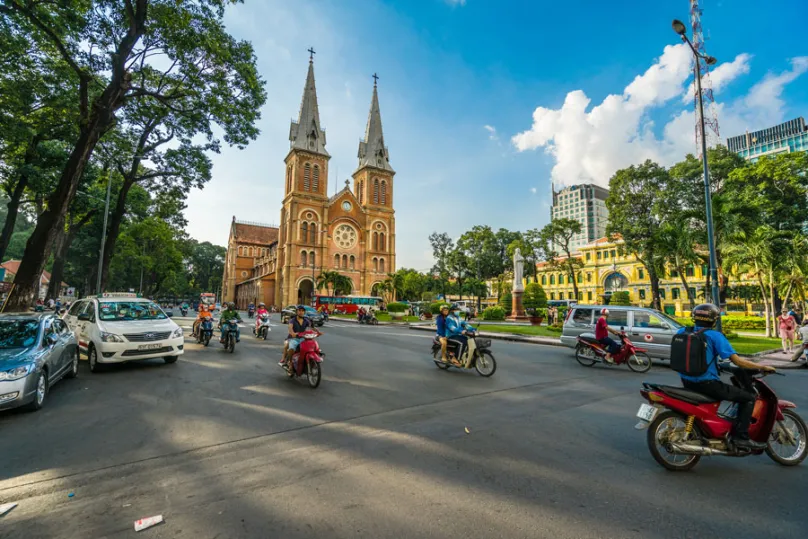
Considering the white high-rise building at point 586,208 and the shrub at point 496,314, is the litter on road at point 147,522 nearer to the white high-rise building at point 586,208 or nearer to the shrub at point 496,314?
the shrub at point 496,314

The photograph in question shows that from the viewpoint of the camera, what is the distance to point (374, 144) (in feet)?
201

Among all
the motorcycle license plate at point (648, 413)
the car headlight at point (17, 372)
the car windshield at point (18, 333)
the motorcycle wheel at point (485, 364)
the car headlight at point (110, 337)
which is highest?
the car windshield at point (18, 333)

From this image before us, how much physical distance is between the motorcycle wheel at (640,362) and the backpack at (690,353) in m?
6.20

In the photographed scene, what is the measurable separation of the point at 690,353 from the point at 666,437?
2.87 ft

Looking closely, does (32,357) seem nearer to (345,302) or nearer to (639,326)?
(639,326)

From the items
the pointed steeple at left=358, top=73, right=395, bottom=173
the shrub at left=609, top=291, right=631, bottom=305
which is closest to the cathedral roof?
the pointed steeple at left=358, top=73, right=395, bottom=173

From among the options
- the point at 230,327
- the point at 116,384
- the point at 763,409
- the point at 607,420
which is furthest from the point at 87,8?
the point at 763,409

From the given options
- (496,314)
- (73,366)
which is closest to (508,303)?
(496,314)

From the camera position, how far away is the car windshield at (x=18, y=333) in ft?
18.8

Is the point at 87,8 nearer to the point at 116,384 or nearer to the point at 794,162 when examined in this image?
the point at 116,384

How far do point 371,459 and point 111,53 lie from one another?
48.2ft

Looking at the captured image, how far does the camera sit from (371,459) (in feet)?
12.7

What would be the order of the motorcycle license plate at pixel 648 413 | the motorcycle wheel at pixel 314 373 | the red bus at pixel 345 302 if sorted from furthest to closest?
the red bus at pixel 345 302 < the motorcycle wheel at pixel 314 373 < the motorcycle license plate at pixel 648 413

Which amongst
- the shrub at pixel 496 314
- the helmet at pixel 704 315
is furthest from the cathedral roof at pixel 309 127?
the helmet at pixel 704 315
